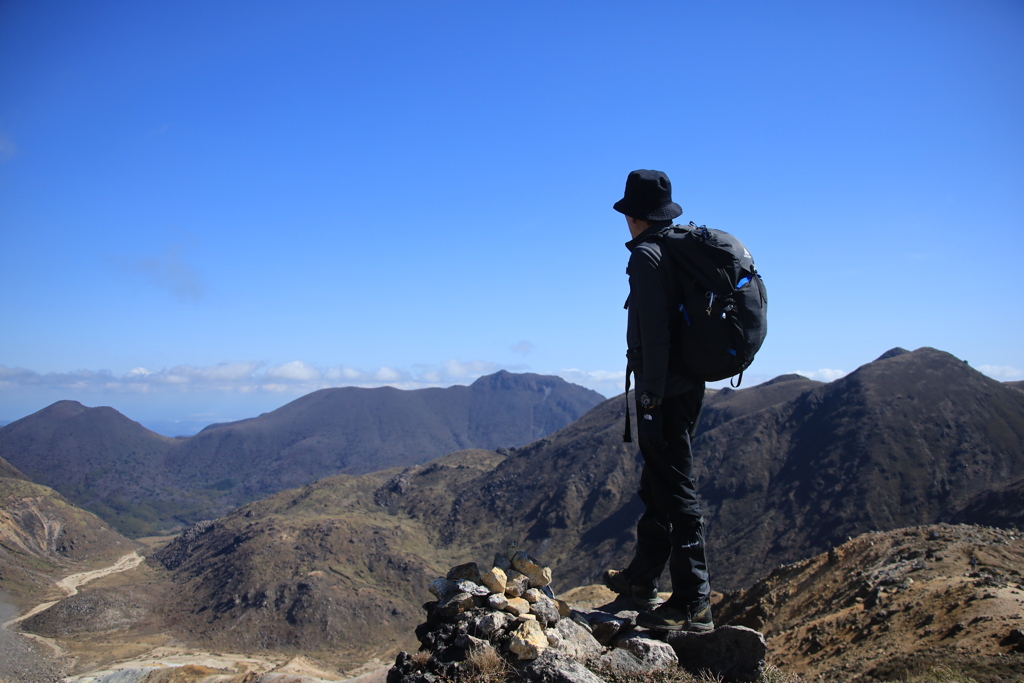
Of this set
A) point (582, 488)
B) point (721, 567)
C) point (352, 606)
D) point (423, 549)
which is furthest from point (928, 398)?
point (352, 606)

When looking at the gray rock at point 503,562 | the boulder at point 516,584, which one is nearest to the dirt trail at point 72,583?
the gray rock at point 503,562

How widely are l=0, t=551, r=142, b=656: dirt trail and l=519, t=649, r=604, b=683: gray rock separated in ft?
95.1

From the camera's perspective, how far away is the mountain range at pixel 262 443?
285 ft

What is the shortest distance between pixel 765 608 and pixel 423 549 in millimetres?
35738

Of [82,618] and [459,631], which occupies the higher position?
[459,631]

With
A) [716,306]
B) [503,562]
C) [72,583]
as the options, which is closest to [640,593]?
[503,562]

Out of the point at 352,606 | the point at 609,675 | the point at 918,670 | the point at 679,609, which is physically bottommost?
the point at 352,606

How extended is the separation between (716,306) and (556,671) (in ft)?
7.64

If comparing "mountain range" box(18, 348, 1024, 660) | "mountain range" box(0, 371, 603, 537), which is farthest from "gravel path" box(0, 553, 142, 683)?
"mountain range" box(0, 371, 603, 537)

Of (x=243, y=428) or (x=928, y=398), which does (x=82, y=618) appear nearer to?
(x=928, y=398)

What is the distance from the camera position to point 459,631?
15.2ft

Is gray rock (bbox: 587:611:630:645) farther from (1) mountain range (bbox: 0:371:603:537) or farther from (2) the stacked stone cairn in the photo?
(1) mountain range (bbox: 0:371:603:537)

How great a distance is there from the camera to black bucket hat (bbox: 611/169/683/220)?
4.31 metres

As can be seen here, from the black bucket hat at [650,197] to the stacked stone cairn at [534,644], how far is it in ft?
9.09
